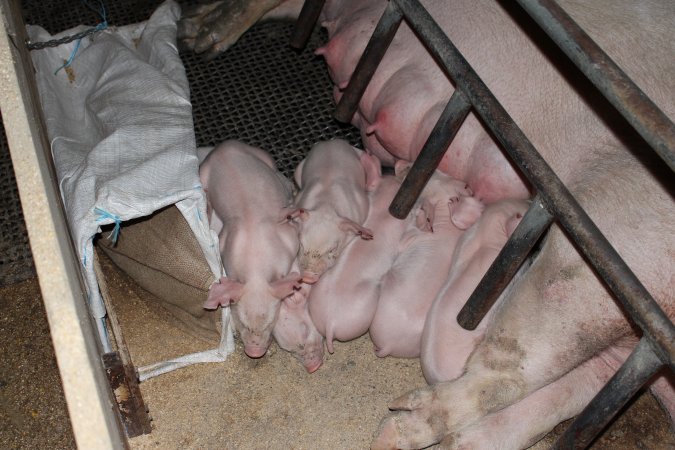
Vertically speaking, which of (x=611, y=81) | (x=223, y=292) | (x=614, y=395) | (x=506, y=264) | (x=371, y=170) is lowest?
(x=223, y=292)

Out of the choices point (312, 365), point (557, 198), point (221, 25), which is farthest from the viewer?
point (221, 25)

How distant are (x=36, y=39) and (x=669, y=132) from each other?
2332 mm

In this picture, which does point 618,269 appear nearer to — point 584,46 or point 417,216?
point 584,46

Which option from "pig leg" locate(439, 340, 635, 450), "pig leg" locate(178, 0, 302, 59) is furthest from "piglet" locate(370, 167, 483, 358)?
"pig leg" locate(178, 0, 302, 59)

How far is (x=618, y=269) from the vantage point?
1391 mm

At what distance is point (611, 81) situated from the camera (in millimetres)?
1396

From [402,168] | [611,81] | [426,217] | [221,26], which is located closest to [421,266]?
[426,217]

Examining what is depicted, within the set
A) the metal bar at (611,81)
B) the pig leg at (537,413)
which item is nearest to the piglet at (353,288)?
the pig leg at (537,413)

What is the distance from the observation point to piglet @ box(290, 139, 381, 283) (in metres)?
2.30

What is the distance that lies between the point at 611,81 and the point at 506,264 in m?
0.60

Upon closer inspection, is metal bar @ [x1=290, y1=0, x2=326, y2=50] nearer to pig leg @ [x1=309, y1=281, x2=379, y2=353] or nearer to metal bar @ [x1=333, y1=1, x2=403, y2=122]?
metal bar @ [x1=333, y1=1, x2=403, y2=122]

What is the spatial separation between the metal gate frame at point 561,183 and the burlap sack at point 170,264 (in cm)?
66

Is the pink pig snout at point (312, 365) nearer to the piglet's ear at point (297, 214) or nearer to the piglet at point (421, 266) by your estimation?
the piglet at point (421, 266)

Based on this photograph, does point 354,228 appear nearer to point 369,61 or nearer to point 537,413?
point 369,61
